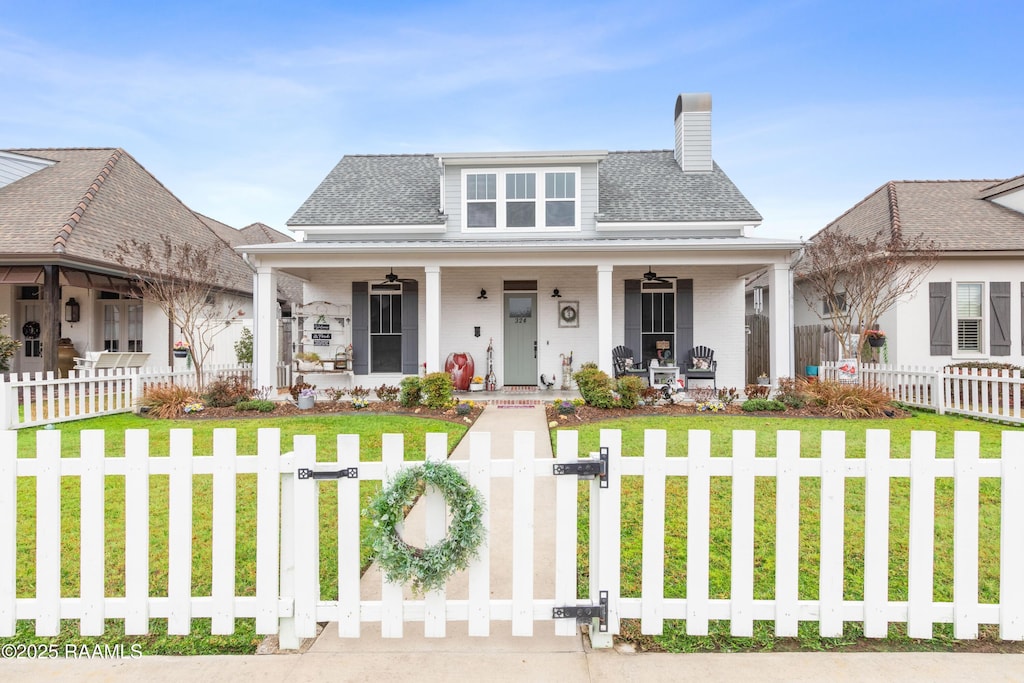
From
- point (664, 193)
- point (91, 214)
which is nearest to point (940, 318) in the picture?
point (664, 193)

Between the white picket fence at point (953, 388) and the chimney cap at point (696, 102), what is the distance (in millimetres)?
7327

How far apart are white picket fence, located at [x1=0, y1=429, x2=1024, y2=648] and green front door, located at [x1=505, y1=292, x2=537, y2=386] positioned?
10.4 m

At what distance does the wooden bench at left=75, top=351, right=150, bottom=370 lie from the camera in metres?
11.5

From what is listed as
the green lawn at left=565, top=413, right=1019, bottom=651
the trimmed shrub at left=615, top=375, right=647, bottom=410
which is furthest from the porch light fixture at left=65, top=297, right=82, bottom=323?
the green lawn at left=565, top=413, right=1019, bottom=651

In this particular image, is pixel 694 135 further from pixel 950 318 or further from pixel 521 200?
pixel 950 318

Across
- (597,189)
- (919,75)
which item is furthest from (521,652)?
(919,75)

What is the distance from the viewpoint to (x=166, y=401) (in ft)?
30.2

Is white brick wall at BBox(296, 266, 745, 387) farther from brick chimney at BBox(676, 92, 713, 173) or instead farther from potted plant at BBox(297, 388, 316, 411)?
brick chimney at BBox(676, 92, 713, 173)

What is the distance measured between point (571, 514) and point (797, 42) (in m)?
15.3

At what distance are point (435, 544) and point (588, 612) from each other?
Answer: 2.46 feet

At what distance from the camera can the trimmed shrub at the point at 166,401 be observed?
9.07 m

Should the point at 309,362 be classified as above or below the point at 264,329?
below

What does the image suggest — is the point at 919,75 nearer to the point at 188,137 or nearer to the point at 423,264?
the point at 423,264

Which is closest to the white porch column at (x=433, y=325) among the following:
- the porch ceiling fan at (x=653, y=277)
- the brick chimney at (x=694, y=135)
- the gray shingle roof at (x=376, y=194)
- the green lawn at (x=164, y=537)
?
the gray shingle roof at (x=376, y=194)
